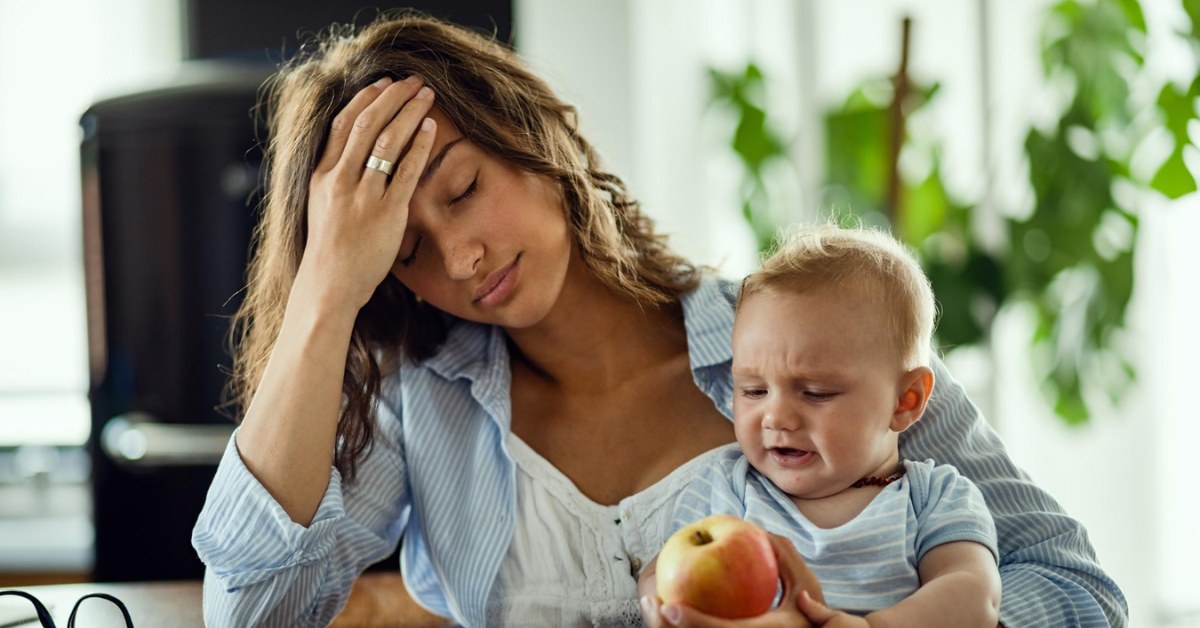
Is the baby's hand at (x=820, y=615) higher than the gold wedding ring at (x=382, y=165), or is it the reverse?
the gold wedding ring at (x=382, y=165)

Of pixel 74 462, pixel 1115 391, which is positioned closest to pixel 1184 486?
pixel 1115 391

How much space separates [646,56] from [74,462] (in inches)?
96.5

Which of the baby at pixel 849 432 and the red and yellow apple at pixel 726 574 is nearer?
the red and yellow apple at pixel 726 574

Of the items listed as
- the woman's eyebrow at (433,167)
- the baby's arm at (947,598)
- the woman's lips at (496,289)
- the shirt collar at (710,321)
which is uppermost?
the woman's eyebrow at (433,167)

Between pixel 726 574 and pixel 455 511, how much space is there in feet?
1.90

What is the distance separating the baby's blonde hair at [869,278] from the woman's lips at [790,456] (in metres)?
0.14

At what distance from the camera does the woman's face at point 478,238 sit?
1.50 meters

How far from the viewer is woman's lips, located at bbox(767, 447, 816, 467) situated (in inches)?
51.9

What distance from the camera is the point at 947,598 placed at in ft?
3.88

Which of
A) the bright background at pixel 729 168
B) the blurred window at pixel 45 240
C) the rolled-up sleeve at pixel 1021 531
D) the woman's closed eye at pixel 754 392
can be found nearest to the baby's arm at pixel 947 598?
the rolled-up sleeve at pixel 1021 531

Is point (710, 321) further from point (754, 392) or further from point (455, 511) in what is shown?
point (455, 511)

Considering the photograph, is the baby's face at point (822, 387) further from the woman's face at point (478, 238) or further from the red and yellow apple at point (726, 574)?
the woman's face at point (478, 238)

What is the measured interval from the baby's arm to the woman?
0.13 meters

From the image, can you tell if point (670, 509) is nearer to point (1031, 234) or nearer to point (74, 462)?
point (1031, 234)
